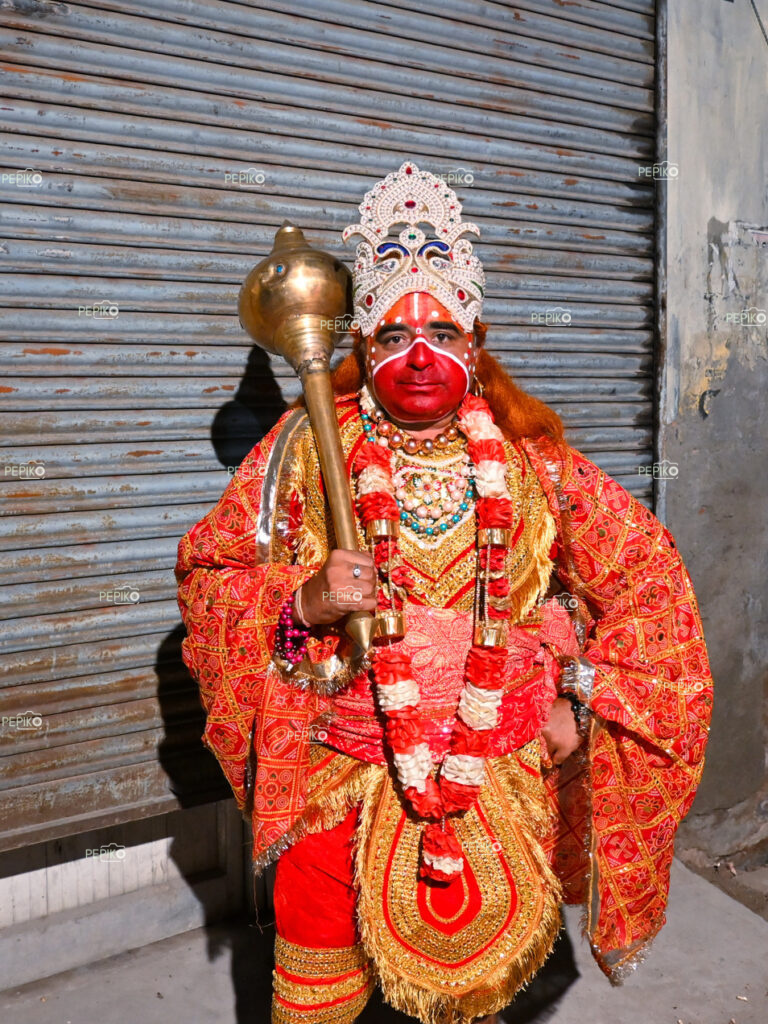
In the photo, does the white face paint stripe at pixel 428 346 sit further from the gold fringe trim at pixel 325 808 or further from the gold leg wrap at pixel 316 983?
the gold leg wrap at pixel 316 983

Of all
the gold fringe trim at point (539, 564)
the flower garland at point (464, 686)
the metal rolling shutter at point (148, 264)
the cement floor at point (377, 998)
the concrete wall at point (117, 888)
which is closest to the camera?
the flower garland at point (464, 686)

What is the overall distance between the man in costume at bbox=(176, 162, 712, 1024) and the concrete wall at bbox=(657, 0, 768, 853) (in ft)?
6.84

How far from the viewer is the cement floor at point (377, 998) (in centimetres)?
321

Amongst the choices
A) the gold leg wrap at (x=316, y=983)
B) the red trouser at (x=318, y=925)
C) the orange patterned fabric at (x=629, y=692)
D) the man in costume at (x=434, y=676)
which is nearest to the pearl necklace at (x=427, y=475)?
the man in costume at (x=434, y=676)

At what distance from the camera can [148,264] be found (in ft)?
10.6

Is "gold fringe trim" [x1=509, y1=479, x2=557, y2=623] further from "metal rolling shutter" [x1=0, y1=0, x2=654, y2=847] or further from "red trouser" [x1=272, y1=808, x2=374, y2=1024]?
"metal rolling shutter" [x1=0, y1=0, x2=654, y2=847]

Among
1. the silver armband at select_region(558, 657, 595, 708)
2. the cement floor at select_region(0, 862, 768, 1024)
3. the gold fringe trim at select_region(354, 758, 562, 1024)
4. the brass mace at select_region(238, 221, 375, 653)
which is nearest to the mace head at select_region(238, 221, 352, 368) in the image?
the brass mace at select_region(238, 221, 375, 653)

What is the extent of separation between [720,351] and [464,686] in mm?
2906

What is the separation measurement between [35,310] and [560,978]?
3.21 metres

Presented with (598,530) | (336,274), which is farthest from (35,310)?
(598,530)

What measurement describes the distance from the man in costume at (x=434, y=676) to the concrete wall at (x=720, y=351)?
2.09m

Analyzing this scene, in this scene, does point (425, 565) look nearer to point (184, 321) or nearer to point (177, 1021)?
point (184, 321)

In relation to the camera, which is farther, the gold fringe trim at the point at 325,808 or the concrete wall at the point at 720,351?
the concrete wall at the point at 720,351

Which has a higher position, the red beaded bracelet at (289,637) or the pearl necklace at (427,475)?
the pearl necklace at (427,475)
